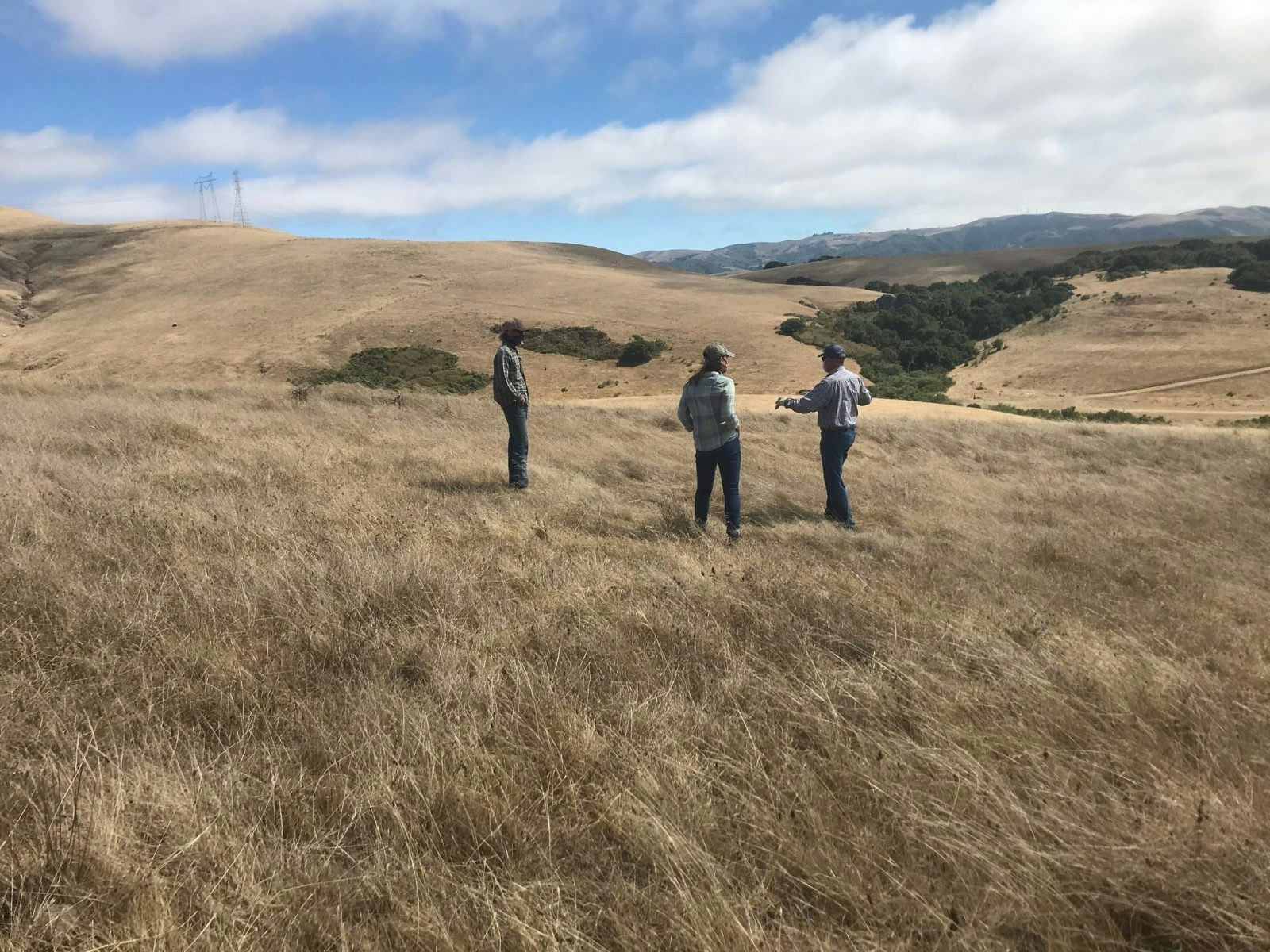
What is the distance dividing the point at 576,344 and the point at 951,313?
2352cm

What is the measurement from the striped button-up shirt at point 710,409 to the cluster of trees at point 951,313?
877 inches

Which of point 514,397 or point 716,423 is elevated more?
point 514,397

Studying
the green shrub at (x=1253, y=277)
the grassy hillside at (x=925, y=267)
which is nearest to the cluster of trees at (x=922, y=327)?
the green shrub at (x=1253, y=277)

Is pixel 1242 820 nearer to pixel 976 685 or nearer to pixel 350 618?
pixel 976 685

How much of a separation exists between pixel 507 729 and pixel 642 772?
599 millimetres

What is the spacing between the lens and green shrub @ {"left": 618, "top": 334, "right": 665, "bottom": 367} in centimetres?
2970

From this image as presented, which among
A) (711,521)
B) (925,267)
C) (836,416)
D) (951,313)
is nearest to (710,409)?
(711,521)

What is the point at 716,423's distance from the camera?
6363 millimetres

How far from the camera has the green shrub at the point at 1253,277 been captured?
37.3 meters

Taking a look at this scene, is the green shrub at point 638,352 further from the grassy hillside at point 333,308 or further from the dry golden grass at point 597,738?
the dry golden grass at point 597,738

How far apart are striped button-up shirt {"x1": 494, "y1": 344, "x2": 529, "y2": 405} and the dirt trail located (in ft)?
93.3

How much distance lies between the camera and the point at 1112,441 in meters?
15.8

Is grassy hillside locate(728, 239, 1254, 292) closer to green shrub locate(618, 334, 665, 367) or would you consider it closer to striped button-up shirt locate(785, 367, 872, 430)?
green shrub locate(618, 334, 665, 367)

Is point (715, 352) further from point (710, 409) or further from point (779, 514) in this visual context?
point (779, 514)
